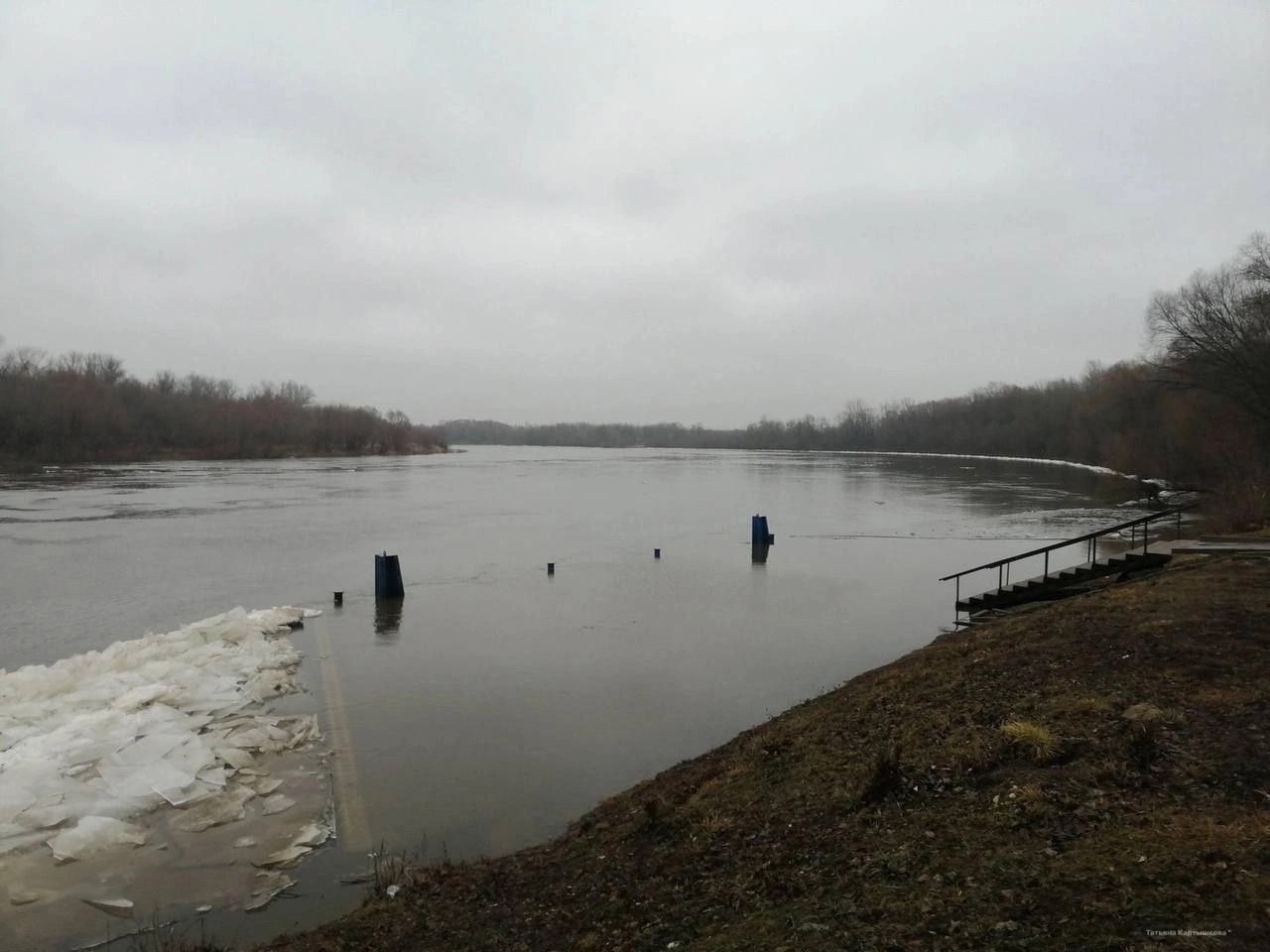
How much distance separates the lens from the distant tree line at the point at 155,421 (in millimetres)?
87812

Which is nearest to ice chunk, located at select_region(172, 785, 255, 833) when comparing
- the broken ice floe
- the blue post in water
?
the broken ice floe

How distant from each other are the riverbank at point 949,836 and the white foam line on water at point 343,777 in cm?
141

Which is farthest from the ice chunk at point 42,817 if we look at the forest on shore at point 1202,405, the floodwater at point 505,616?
the forest on shore at point 1202,405

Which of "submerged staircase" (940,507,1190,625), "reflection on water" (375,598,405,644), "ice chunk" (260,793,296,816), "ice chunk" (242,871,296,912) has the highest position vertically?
"submerged staircase" (940,507,1190,625)

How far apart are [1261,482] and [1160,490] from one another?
67.2ft

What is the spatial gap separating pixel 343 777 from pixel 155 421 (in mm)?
115325

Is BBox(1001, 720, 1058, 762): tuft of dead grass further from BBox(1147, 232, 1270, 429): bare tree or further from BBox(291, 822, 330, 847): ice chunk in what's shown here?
BBox(1147, 232, 1270, 429): bare tree

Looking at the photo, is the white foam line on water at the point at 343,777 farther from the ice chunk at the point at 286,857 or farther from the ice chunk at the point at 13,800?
the ice chunk at the point at 13,800

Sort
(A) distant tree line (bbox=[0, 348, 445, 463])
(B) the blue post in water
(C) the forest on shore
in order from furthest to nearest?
(A) distant tree line (bbox=[0, 348, 445, 463])
(C) the forest on shore
(B) the blue post in water

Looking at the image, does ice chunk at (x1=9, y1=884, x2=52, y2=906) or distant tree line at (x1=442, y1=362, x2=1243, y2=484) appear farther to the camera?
distant tree line at (x1=442, y1=362, x2=1243, y2=484)

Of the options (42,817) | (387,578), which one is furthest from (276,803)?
(387,578)

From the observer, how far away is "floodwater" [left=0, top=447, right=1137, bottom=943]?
8.58 m

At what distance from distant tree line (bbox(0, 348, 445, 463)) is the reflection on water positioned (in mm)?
86416

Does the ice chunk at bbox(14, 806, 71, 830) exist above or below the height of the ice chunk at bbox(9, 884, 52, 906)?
above
